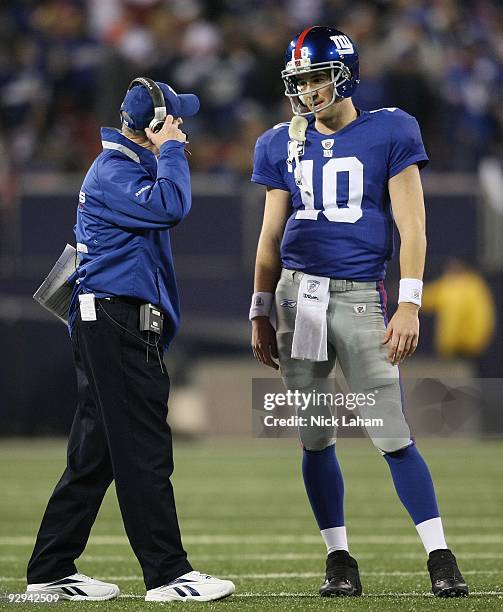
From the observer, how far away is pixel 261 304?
489 cm

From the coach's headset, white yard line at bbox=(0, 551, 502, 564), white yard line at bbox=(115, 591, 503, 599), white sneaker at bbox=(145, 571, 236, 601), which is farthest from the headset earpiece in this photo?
white yard line at bbox=(0, 551, 502, 564)

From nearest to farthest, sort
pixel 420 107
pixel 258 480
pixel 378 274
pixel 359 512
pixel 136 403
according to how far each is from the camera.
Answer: pixel 136 403 → pixel 378 274 → pixel 359 512 → pixel 258 480 → pixel 420 107

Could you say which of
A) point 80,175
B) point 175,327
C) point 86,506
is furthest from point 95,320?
point 80,175

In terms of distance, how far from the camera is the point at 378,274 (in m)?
4.75

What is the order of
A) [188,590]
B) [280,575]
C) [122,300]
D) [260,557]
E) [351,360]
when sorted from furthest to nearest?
[260,557] < [280,575] < [351,360] < [122,300] < [188,590]

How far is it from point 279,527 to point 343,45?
3.35 m

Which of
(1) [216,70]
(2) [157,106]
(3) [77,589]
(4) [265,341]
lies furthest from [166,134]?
(1) [216,70]

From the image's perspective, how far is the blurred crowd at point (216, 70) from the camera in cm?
A: 1326

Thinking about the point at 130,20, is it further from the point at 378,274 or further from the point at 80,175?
the point at 378,274

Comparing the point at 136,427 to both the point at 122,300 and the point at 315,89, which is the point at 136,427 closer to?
the point at 122,300

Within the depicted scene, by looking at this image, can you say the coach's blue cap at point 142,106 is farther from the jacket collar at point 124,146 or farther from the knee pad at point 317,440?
the knee pad at point 317,440

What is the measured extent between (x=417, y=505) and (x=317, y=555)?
1703mm

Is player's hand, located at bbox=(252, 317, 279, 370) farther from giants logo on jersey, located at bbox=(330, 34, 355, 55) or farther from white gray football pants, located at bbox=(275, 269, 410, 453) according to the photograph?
giants logo on jersey, located at bbox=(330, 34, 355, 55)

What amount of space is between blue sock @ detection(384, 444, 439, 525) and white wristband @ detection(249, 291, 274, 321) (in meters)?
0.70
